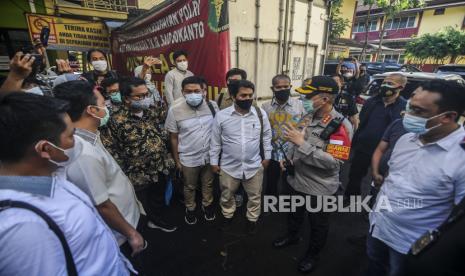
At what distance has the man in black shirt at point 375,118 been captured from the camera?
2.85m

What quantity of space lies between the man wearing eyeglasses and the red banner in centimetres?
149

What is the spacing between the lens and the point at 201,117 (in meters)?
2.84

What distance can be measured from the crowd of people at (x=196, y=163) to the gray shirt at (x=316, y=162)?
12 millimetres

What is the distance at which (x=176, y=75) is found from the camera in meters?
3.94

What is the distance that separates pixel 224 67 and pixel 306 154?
2.20 m

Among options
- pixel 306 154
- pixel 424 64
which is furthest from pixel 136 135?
pixel 424 64

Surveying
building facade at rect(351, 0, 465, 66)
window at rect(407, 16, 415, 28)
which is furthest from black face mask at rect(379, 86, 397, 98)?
window at rect(407, 16, 415, 28)

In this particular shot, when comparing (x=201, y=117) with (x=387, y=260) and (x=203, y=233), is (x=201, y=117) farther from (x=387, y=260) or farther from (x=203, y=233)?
(x=387, y=260)

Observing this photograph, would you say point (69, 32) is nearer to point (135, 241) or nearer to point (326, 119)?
point (135, 241)

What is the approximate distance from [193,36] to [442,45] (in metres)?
20.9

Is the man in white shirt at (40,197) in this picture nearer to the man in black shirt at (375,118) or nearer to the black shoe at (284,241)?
the black shoe at (284,241)

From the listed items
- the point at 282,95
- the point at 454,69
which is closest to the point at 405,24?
the point at 454,69

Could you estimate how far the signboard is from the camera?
607cm

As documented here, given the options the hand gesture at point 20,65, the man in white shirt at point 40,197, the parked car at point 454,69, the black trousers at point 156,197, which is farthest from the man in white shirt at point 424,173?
the parked car at point 454,69
